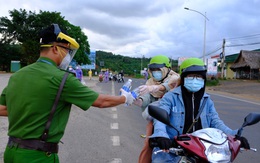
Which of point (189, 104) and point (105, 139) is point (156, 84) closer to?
point (189, 104)

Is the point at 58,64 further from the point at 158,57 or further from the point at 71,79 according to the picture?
the point at 158,57

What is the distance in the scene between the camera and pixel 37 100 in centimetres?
248

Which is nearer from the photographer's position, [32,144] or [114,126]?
[32,144]

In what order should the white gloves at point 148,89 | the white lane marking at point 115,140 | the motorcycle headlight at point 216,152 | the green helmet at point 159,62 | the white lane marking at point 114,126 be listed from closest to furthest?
the motorcycle headlight at point 216,152
the white gloves at point 148,89
the green helmet at point 159,62
the white lane marking at point 115,140
the white lane marking at point 114,126

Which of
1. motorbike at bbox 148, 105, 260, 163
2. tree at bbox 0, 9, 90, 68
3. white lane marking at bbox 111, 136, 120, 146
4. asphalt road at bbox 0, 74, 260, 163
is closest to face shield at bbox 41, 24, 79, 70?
motorbike at bbox 148, 105, 260, 163

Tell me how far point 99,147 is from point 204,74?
148 inches

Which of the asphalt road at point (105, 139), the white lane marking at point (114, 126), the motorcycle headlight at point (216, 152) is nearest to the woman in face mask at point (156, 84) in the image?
the motorcycle headlight at point (216, 152)

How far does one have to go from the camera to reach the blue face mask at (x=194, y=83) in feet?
10.1

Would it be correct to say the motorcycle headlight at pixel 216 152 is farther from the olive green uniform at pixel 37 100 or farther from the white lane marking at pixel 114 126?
the white lane marking at pixel 114 126

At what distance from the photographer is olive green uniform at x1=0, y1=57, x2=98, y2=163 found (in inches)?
98.0

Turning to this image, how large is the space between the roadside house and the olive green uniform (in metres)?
51.9

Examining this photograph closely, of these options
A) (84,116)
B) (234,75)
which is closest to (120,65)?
Result: (234,75)

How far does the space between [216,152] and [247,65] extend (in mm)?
53856

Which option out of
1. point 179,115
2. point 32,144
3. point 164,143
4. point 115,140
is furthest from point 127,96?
point 115,140
